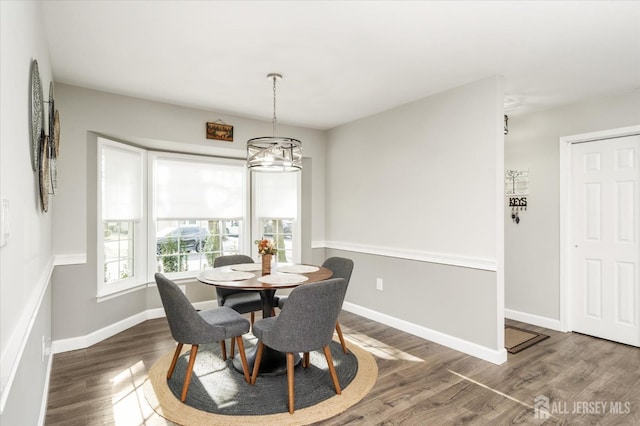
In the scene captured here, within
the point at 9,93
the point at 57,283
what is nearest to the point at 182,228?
the point at 57,283

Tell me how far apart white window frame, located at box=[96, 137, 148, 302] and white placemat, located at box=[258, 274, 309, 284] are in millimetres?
1946

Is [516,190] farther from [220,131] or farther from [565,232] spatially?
[220,131]

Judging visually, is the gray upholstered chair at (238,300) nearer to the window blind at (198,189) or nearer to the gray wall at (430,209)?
the window blind at (198,189)

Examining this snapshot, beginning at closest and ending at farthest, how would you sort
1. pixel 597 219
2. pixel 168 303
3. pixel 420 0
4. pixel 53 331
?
pixel 420 0 < pixel 168 303 < pixel 53 331 < pixel 597 219

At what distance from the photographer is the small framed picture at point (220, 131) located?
4.23 m

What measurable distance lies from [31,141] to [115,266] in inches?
105

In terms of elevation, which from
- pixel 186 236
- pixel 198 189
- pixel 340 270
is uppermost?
pixel 198 189

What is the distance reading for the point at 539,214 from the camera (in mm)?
4195

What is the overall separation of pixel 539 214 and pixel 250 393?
3794mm

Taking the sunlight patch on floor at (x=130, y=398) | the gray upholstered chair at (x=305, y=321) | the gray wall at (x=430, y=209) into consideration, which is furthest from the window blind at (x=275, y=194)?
the gray upholstered chair at (x=305, y=321)

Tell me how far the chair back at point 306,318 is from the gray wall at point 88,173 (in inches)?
87.8

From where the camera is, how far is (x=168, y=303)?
2473 mm

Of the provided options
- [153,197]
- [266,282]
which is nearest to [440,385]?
[266,282]

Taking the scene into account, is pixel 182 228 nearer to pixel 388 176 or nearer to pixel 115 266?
pixel 115 266
